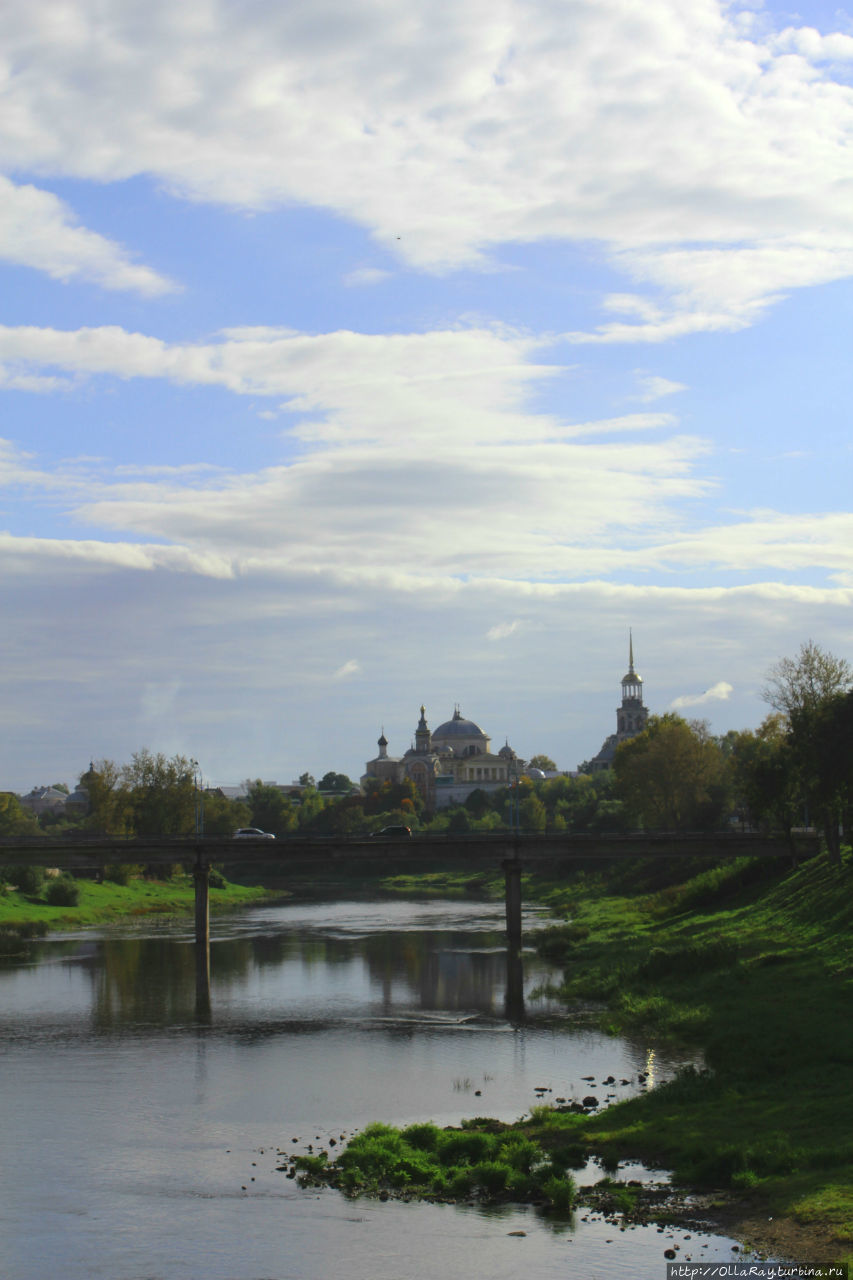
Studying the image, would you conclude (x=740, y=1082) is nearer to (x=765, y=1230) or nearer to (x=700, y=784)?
(x=765, y=1230)

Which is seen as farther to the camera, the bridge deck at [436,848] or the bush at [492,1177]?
the bridge deck at [436,848]

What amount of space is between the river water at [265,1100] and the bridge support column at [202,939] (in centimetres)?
75

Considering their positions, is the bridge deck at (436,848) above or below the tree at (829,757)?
below

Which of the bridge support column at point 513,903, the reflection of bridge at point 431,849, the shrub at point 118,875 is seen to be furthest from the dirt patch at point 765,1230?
the shrub at point 118,875

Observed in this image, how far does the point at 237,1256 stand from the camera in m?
27.8

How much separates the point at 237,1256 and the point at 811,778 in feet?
198

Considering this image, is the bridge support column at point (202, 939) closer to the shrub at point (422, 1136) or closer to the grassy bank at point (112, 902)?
the grassy bank at point (112, 902)

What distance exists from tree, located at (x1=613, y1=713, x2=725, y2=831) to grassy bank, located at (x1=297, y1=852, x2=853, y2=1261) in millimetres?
40594

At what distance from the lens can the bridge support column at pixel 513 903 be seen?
85100mm

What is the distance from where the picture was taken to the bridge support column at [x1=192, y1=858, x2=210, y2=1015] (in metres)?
67.7

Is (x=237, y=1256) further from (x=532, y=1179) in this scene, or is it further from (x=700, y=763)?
(x=700, y=763)

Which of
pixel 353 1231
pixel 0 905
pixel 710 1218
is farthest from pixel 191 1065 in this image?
pixel 0 905

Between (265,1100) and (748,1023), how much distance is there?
713 inches

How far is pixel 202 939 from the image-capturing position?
80250 mm
